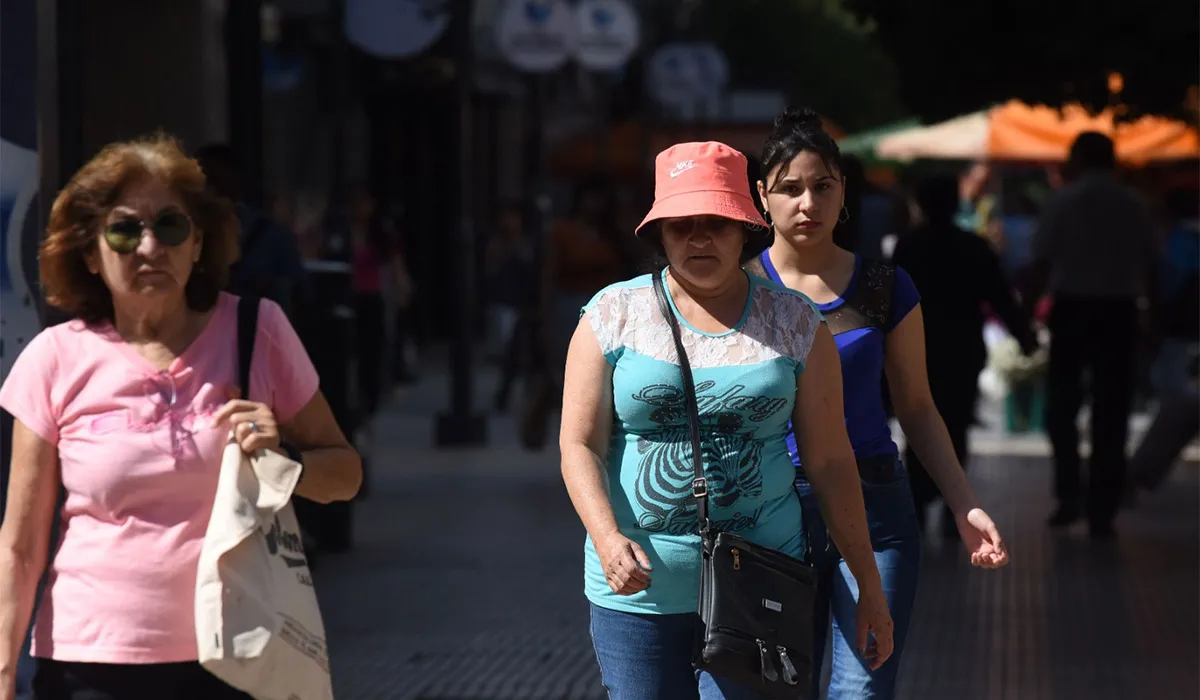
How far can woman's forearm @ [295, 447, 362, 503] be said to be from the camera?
12.7 feet

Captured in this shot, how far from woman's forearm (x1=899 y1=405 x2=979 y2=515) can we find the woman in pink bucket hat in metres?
Answer: 0.72

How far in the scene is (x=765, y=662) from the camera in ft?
12.6

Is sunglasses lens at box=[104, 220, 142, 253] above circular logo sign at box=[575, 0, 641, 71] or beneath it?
above

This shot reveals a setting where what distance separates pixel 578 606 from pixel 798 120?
444 cm

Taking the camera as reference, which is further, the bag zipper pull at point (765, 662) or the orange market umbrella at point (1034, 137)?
the orange market umbrella at point (1034, 137)

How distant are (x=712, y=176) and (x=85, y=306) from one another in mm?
→ 1168

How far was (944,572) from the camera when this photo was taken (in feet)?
31.6

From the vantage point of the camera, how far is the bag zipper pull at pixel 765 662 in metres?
3.85

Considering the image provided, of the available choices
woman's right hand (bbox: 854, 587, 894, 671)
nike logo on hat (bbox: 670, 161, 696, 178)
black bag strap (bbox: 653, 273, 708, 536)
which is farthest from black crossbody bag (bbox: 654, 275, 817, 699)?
woman's right hand (bbox: 854, 587, 894, 671)

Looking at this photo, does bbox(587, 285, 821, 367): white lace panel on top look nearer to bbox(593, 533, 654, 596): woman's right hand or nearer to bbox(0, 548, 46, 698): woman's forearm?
bbox(593, 533, 654, 596): woman's right hand

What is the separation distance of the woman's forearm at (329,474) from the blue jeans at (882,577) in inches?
43.6

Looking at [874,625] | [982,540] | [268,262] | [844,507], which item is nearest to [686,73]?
[268,262]

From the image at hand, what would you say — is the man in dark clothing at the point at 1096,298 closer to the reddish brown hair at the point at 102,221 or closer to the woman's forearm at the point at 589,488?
the woman's forearm at the point at 589,488

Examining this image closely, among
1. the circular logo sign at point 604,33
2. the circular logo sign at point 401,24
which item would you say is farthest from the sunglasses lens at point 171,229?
the circular logo sign at point 604,33
